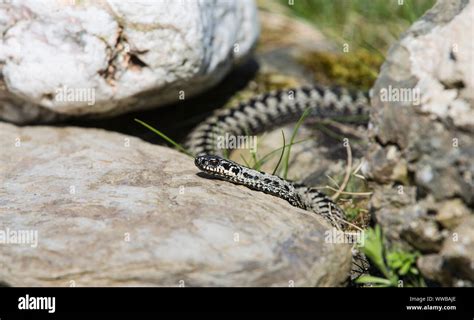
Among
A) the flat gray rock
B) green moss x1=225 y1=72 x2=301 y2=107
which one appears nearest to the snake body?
green moss x1=225 y1=72 x2=301 y2=107

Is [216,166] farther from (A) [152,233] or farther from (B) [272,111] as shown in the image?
(B) [272,111]

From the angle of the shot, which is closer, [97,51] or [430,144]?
[430,144]

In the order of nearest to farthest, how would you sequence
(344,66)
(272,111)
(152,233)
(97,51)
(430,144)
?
(430,144) → (152,233) → (97,51) → (272,111) → (344,66)

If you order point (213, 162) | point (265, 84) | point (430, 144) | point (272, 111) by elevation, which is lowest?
point (430, 144)

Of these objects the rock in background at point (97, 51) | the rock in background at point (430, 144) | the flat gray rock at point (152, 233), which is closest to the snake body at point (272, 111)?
the rock in background at point (97, 51)

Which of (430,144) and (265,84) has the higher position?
(265,84)

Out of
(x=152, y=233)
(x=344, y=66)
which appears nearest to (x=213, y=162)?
(x=152, y=233)

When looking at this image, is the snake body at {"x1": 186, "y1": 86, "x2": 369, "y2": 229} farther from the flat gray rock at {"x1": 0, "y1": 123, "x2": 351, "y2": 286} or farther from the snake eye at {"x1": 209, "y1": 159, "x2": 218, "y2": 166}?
the flat gray rock at {"x1": 0, "y1": 123, "x2": 351, "y2": 286}

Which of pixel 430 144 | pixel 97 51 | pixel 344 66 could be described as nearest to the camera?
pixel 430 144
